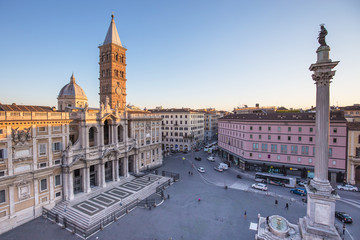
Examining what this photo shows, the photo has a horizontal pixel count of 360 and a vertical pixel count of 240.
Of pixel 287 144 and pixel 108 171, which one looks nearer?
pixel 108 171

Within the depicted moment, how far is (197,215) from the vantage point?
28.7 metres

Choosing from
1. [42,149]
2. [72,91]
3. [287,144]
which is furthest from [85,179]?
[287,144]

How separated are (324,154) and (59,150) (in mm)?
36517

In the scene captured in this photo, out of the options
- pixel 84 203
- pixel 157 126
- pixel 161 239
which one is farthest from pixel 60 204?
pixel 157 126

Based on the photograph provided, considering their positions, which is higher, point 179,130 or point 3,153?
point 3,153

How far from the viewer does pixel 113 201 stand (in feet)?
105

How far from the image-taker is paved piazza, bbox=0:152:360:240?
24016mm

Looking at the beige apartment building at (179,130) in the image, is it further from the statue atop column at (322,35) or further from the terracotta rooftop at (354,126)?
the statue atop column at (322,35)

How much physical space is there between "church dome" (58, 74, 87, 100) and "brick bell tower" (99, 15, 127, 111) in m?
8.86

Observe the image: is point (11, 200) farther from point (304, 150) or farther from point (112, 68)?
point (304, 150)

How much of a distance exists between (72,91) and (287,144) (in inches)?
2375

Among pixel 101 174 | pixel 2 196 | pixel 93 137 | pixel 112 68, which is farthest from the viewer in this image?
pixel 112 68

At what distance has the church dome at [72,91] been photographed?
56.2m

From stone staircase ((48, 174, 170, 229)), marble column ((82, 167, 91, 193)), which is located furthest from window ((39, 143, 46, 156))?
stone staircase ((48, 174, 170, 229))
